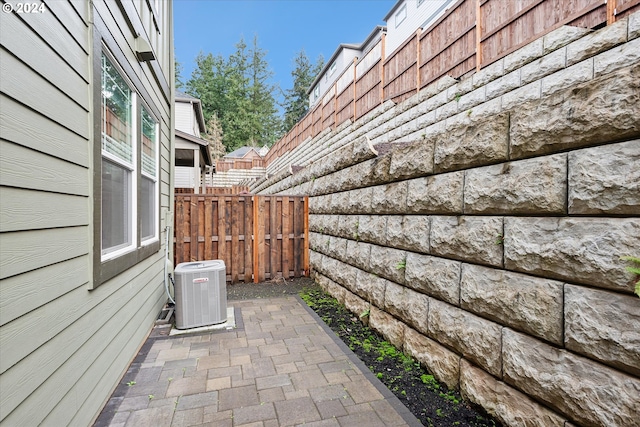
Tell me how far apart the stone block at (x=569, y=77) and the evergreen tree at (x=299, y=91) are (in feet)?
107

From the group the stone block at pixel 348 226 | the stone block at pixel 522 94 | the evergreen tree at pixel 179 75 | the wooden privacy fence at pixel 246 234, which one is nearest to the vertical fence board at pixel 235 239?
the wooden privacy fence at pixel 246 234

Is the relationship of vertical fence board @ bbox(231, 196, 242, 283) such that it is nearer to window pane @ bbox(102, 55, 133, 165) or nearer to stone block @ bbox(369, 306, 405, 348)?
window pane @ bbox(102, 55, 133, 165)

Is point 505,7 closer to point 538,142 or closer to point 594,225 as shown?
point 538,142

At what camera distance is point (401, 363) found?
2684 mm

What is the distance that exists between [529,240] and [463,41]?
3.81 m

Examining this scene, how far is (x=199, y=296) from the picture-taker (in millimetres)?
3551

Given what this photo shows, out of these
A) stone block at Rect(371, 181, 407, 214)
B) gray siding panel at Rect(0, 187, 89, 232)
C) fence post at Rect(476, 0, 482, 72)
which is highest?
fence post at Rect(476, 0, 482, 72)

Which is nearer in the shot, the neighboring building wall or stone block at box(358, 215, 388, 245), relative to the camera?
the neighboring building wall

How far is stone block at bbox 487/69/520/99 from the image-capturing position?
11.1 ft

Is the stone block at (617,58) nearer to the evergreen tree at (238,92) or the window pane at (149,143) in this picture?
the window pane at (149,143)

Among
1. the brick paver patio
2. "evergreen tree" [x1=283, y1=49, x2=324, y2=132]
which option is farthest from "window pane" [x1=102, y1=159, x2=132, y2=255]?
"evergreen tree" [x1=283, y1=49, x2=324, y2=132]

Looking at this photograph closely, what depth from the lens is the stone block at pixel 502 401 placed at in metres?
1.58

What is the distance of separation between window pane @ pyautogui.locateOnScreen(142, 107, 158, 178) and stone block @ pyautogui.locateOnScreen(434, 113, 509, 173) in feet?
9.67

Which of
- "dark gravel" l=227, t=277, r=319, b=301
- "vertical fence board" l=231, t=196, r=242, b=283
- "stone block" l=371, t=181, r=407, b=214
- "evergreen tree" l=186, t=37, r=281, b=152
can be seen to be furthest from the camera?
"evergreen tree" l=186, t=37, r=281, b=152
